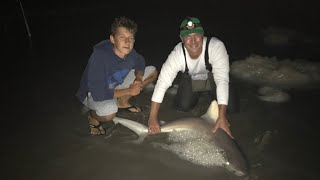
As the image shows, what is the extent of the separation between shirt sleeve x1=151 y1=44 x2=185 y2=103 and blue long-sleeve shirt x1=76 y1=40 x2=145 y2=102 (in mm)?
576

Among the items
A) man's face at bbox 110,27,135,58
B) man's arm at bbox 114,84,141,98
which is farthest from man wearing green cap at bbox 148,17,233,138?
man's face at bbox 110,27,135,58

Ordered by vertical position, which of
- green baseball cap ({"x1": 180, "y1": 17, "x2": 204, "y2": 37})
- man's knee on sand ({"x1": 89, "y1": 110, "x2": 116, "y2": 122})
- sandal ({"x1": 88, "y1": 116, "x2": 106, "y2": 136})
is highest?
green baseball cap ({"x1": 180, "y1": 17, "x2": 204, "y2": 37})

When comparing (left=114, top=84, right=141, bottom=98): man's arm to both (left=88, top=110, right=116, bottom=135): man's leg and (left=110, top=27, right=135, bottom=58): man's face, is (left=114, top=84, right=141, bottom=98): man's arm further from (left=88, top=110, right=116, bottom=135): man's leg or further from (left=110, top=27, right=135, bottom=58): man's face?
(left=110, top=27, right=135, bottom=58): man's face

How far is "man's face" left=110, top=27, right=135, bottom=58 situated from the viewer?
145 inches

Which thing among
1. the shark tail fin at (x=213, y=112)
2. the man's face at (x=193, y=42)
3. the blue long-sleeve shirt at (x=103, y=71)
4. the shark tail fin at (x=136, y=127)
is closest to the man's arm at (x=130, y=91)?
the blue long-sleeve shirt at (x=103, y=71)

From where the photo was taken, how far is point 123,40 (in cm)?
371

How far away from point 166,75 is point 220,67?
66cm

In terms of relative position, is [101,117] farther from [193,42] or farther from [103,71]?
[193,42]

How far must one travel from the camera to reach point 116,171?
3.32 metres

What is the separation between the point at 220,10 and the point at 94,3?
5.95m

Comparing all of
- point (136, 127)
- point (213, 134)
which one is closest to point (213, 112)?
point (213, 134)

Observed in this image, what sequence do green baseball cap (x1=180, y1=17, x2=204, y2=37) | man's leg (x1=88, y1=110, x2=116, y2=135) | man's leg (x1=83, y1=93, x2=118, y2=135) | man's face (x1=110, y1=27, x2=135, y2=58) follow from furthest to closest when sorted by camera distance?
1. man's leg (x1=88, y1=110, x2=116, y2=135)
2. man's leg (x1=83, y1=93, x2=118, y2=135)
3. man's face (x1=110, y1=27, x2=135, y2=58)
4. green baseball cap (x1=180, y1=17, x2=204, y2=37)

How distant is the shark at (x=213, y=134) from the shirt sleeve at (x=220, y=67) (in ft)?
0.63

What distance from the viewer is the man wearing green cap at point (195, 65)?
3.54 meters
